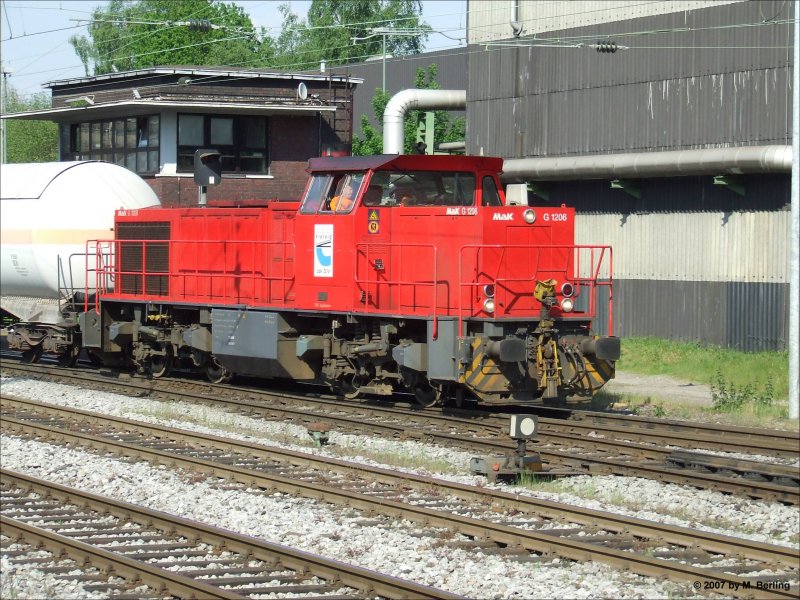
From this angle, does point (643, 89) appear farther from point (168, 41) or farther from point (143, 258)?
point (168, 41)

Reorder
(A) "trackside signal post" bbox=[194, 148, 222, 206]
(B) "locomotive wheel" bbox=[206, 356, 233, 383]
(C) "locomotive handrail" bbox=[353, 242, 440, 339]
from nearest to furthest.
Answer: (C) "locomotive handrail" bbox=[353, 242, 440, 339]
(B) "locomotive wheel" bbox=[206, 356, 233, 383]
(A) "trackside signal post" bbox=[194, 148, 222, 206]

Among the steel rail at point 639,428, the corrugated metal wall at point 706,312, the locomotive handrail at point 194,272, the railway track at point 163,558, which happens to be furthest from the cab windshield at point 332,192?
the corrugated metal wall at point 706,312

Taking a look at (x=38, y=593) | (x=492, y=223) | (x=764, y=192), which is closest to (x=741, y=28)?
(x=764, y=192)

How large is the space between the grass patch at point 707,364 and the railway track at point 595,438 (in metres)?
4.90

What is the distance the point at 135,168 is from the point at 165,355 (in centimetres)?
1256

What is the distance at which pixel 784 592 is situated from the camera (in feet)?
24.5

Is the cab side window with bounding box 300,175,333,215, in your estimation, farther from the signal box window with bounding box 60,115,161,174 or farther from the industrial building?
the signal box window with bounding box 60,115,161,174

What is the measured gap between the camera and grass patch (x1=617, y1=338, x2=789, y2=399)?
19.6 m

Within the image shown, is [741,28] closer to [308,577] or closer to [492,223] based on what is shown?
[492,223]

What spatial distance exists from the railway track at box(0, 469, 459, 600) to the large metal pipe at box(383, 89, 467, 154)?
1703 cm

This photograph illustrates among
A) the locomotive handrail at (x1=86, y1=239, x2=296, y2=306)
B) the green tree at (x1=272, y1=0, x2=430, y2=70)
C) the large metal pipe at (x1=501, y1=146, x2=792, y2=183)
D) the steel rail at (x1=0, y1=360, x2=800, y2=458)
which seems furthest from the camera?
the green tree at (x1=272, y1=0, x2=430, y2=70)

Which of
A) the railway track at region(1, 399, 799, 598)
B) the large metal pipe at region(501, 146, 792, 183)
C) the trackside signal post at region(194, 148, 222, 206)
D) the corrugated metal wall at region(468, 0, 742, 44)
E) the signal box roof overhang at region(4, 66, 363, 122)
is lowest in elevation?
the railway track at region(1, 399, 799, 598)

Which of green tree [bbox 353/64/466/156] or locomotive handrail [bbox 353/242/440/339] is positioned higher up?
green tree [bbox 353/64/466/156]

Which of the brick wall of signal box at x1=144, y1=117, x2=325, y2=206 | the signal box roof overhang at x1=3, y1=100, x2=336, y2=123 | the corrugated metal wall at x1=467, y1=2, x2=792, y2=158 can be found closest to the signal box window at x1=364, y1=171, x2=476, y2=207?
the corrugated metal wall at x1=467, y1=2, x2=792, y2=158
